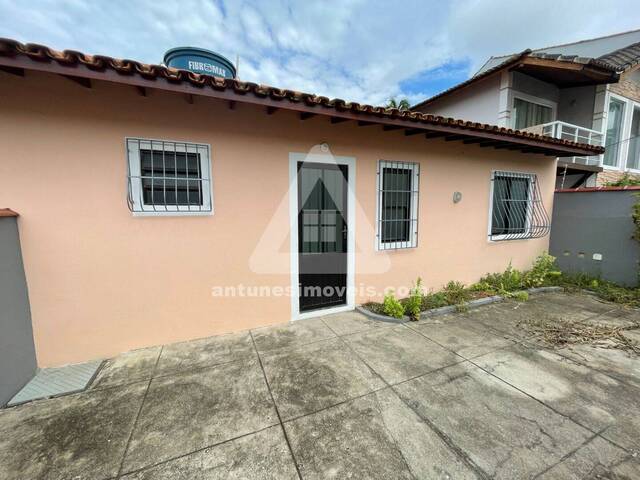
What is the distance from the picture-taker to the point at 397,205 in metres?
4.90

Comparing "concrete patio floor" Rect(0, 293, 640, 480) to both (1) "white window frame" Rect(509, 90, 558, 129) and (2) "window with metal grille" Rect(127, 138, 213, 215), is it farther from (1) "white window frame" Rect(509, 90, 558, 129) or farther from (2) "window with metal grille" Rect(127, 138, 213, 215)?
(1) "white window frame" Rect(509, 90, 558, 129)

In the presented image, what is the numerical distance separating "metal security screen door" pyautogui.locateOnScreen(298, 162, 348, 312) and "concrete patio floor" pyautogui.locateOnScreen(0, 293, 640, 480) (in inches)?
43.0

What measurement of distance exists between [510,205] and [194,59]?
23.7 ft

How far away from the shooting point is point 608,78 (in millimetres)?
7500

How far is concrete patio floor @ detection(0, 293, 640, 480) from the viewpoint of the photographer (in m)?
1.84

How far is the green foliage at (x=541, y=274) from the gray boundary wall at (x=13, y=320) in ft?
28.7

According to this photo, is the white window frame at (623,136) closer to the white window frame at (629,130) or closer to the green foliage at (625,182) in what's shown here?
the white window frame at (629,130)

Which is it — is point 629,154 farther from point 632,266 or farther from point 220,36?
point 220,36

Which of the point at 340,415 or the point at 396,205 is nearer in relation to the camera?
the point at 340,415

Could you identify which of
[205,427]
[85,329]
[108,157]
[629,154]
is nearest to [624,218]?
[629,154]

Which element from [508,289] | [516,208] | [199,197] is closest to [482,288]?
[508,289]

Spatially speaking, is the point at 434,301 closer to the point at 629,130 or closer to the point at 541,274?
the point at 541,274

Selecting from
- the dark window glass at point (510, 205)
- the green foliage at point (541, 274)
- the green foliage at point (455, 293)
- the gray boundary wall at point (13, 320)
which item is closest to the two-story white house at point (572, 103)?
the dark window glass at point (510, 205)

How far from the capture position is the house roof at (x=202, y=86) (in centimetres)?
223
